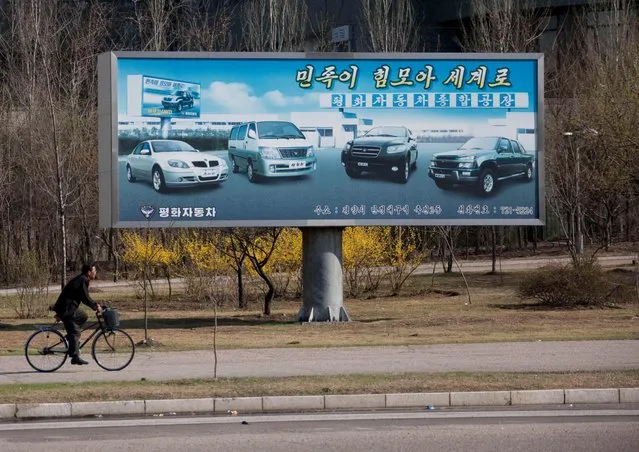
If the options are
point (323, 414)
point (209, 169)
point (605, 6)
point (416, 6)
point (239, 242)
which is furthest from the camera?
point (416, 6)

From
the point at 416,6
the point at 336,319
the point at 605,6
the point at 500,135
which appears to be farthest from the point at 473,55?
the point at 416,6

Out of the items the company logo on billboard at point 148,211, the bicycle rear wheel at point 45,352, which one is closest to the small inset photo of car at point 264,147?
the company logo on billboard at point 148,211

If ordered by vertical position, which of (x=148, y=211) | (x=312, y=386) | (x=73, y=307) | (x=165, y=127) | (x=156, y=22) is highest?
(x=156, y=22)

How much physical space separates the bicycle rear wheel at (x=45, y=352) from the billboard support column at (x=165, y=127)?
8620 millimetres

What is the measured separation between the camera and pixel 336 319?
2605 cm

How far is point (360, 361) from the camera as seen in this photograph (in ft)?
56.8

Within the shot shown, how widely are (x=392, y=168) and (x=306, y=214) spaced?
7.24 ft

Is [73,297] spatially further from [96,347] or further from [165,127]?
[165,127]

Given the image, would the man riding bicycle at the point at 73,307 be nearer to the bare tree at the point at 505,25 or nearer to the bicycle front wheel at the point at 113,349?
the bicycle front wheel at the point at 113,349

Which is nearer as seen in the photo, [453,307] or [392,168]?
[392,168]

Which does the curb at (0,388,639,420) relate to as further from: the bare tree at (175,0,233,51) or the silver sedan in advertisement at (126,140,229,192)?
the bare tree at (175,0,233,51)

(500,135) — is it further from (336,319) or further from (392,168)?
(336,319)

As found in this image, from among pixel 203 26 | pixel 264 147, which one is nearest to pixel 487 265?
pixel 203 26

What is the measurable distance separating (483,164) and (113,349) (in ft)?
38.0
